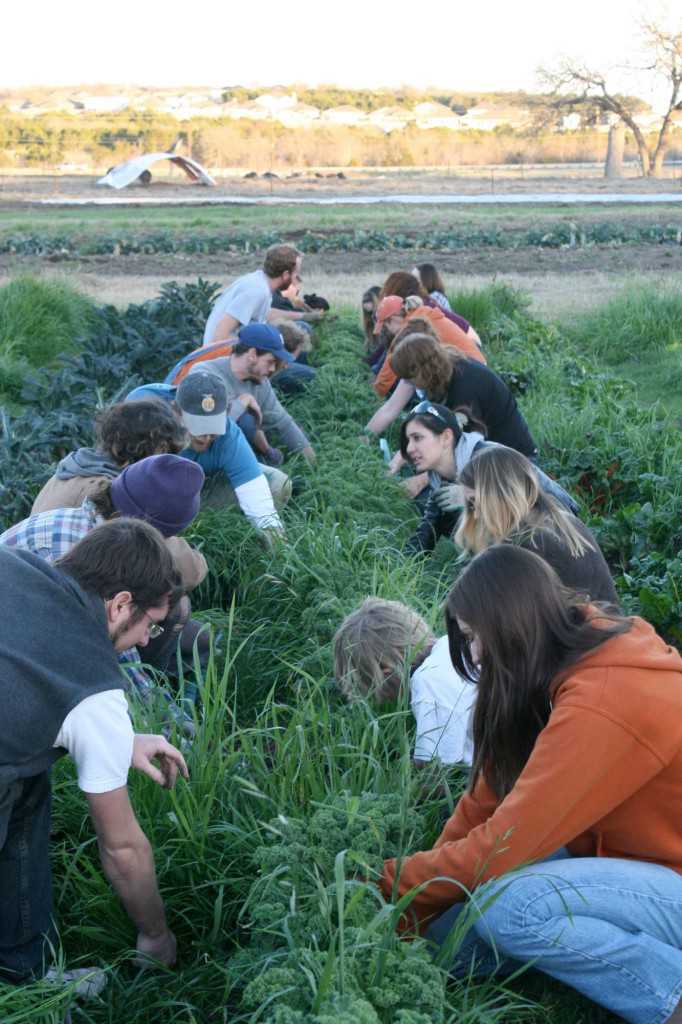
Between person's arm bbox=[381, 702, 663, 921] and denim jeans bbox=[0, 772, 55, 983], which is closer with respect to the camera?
person's arm bbox=[381, 702, 663, 921]

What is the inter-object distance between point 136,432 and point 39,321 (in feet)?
22.8

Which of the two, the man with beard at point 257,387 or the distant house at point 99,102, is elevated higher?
the distant house at point 99,102

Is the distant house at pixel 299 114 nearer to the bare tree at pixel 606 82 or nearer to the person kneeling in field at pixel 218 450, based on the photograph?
the bare tree at pixel 606 82

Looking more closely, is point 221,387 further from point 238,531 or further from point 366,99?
point 366,99

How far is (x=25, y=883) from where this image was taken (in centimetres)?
251

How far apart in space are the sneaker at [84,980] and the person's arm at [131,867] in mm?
107

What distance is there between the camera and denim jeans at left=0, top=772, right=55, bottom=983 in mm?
2477

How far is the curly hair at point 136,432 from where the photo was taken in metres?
4.09

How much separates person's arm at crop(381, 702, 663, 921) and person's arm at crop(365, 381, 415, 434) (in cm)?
462

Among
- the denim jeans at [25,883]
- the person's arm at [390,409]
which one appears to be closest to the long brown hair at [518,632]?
the denim jeans at [25,883]

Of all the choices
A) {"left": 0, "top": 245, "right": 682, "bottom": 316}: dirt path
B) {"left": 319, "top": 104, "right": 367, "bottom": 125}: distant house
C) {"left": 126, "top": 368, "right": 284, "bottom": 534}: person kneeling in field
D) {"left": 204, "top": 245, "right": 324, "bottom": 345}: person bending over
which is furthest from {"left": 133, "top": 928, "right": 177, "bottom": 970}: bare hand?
{"left": 319, "top": 104, "right": 367, "bottom": 125}: distant house

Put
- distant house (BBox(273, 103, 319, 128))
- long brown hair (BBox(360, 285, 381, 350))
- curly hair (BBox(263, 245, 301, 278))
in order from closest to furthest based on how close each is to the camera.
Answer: curly hair (BBox(263, 245, 301, 278)) → long brown hair (BBox(360, 285, 381, 350)) → distant house (BBox(273, 103, 319, 128))

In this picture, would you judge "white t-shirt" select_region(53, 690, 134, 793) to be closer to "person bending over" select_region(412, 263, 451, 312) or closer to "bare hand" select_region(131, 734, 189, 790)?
"bare hand" select_region(131, 734, 189, 790)

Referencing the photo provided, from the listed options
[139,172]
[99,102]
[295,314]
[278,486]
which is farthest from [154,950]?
[99,102]
